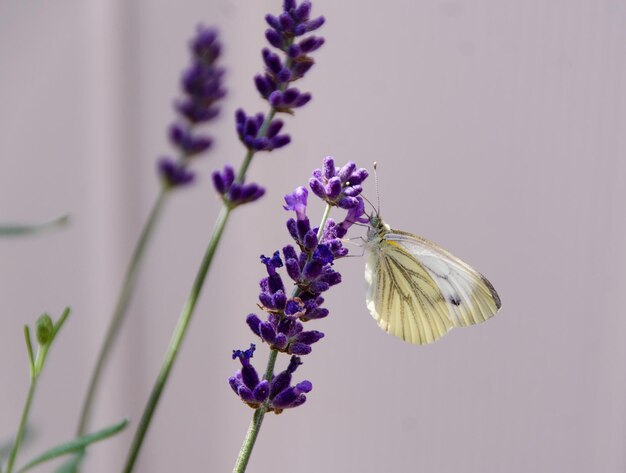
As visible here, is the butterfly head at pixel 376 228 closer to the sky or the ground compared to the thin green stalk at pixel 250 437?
closer to the sky

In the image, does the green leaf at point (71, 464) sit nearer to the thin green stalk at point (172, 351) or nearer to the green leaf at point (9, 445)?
the thin green stalk at point (172, 351)

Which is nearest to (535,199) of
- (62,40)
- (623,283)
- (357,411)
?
(623,283)

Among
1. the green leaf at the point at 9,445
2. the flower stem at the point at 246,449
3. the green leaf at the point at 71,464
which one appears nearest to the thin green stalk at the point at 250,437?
the flower stem at the point at 246,449

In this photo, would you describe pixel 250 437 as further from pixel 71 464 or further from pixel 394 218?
pixel 394 218

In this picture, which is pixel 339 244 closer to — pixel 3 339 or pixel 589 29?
pixel 3 339

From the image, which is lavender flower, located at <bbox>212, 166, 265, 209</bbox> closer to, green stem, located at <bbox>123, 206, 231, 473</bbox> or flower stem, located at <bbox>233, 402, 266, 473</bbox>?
green stem, located at <bbox>123, 206, 231, 473</bbox>
